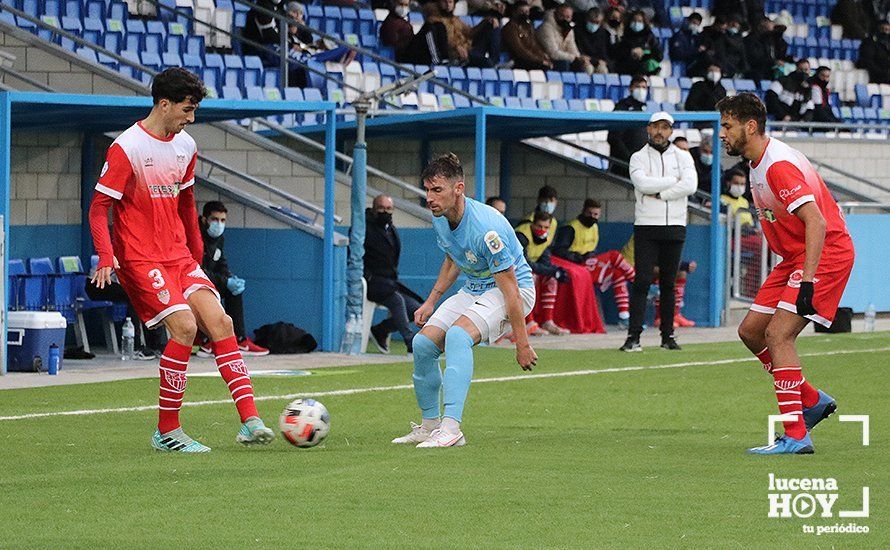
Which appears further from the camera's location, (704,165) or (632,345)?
(704,165)

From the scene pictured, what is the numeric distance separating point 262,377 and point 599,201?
8.64 metres

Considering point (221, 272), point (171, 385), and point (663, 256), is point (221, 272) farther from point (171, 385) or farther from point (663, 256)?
point (171, 385)

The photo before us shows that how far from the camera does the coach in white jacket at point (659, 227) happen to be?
16266 millimetres

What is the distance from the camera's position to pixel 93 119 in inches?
643

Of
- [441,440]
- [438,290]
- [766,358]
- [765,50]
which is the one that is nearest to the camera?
[441,440]

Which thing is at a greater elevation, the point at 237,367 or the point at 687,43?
the point at 687,43

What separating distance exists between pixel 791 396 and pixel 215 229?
Result: 821cm

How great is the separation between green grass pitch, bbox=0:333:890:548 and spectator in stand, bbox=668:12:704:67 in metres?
16.4

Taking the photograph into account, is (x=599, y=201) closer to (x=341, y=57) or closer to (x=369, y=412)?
(x=341, y=57)

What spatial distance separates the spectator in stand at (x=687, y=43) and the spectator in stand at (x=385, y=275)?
42.7ft

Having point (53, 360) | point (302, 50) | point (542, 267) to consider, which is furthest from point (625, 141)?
point (53, 360)

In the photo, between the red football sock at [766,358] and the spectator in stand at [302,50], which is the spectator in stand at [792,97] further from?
the red football sock at [766,358]

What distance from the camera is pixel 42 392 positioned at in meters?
12.5

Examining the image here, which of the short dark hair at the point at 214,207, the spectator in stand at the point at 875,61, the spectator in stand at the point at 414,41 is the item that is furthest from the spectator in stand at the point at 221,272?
the spectator in stand at the point at 875,61
